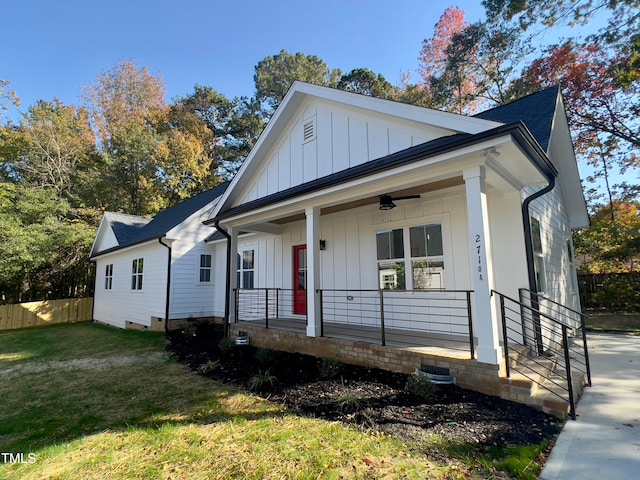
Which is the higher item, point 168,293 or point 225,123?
point 225,123

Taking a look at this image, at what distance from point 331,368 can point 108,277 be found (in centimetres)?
1474

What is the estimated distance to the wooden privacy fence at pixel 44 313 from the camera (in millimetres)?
14406

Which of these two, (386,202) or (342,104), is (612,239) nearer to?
(386,202)

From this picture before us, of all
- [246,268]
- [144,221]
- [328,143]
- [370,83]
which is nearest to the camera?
[328,143]

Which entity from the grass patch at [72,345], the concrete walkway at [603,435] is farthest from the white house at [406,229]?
the grass patch at [72,345]

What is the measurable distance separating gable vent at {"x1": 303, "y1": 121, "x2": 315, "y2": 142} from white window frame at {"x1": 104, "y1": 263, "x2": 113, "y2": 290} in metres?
12.9

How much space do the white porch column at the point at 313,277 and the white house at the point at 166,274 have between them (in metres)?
6.58

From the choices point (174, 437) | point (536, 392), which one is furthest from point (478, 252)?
point (174, 437)

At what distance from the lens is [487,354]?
3.79 metres

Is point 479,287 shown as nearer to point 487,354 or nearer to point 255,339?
point 487,354

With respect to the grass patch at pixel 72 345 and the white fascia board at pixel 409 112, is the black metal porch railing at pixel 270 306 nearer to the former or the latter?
the grass patch at pixel 72 345

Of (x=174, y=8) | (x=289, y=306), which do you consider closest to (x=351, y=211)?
(x=289, y=306)

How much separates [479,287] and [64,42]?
2165 cm

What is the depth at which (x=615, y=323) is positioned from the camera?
1122cm
